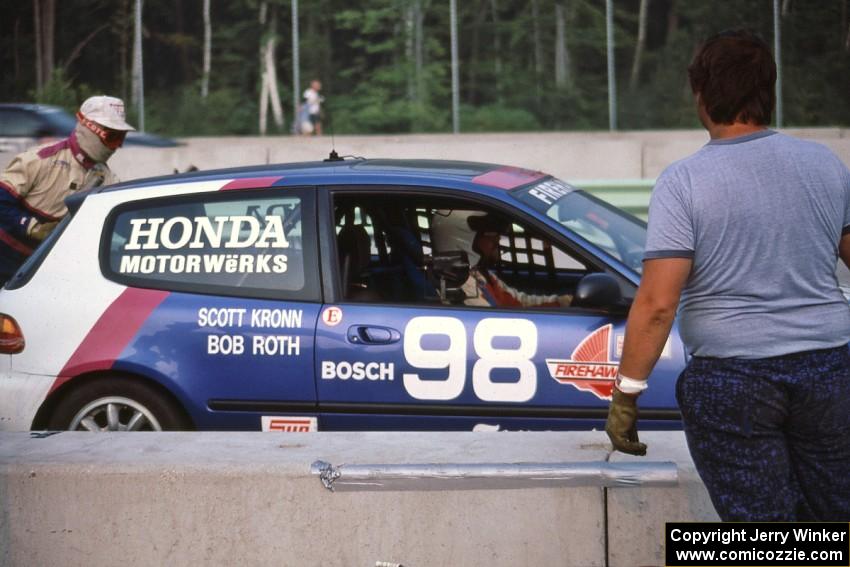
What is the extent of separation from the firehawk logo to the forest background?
54.1 feet

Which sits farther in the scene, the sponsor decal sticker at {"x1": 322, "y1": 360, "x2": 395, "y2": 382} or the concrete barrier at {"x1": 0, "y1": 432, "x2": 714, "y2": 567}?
the sponsor decal sticker at {"x1": 322, "y1": 360, "x2": 395, "y2": 382}

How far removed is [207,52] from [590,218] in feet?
58.7

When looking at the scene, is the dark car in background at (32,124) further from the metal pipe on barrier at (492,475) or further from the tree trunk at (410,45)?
the metal pipe on barrier at (492,475)

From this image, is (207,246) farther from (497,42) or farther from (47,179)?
(497,42)

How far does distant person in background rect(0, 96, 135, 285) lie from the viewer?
686 centimetres

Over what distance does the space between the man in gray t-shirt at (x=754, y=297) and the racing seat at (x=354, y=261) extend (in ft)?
8.17

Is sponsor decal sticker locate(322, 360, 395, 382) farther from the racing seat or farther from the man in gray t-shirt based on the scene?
the man in gray t-shirt

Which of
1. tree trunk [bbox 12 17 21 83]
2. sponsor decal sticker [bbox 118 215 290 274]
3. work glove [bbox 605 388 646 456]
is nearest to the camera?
work glove [bbox 605 388 646 456]

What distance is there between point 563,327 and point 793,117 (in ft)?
54.4

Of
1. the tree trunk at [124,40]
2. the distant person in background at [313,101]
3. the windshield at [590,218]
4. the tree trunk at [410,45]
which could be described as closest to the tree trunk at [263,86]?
the distant person in background at [313,101]

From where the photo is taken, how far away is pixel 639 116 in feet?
70.0

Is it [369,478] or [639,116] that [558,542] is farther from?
[639,116]

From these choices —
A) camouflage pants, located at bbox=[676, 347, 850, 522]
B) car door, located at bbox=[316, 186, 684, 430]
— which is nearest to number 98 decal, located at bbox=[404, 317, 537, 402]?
car door, located at bbox=[316, 186, 684, 430]

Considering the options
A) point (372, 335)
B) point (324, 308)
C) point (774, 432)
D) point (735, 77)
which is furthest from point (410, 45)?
point (774, 432)
